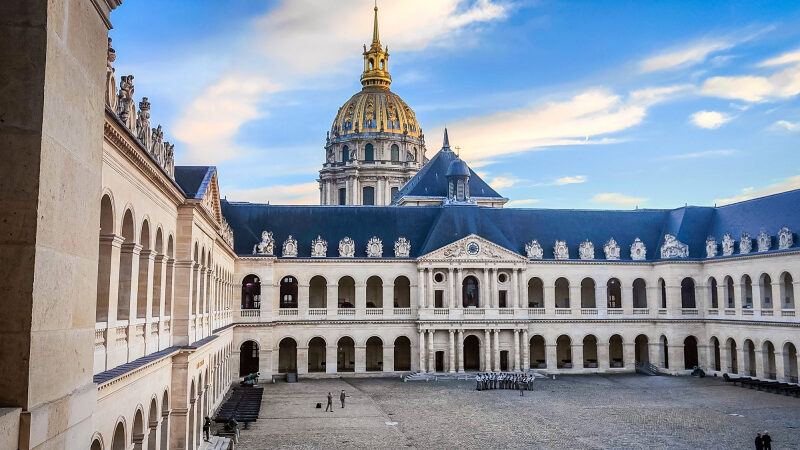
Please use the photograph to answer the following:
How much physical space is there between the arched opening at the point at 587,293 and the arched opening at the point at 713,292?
36.7 feet

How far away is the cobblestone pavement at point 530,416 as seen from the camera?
3728cm

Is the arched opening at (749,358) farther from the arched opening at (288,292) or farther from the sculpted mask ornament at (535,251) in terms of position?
the arched opening at (288,292)

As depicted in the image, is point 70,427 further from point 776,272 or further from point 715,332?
point 715,332

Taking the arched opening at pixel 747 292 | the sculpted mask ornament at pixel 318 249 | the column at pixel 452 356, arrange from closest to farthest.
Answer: the arched opening at pixel 747 292, the column at pixel 452 356, the sculpted mask ornament at pixel 318 249

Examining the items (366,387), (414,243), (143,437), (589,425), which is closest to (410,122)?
(414,243)

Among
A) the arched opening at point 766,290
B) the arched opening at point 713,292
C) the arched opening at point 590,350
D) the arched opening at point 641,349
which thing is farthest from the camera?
the arched opening at point 641,349

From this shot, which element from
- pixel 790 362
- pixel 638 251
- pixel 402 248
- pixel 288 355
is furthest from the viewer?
pixel 638 251

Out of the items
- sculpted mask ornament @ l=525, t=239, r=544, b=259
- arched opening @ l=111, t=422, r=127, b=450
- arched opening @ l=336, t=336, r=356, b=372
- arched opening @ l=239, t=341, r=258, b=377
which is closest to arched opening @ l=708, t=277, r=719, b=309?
sculpted mask ornament @ l=525, t=239, r=544, b=259

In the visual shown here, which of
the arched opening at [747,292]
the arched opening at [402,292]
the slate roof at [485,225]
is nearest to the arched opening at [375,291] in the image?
the arched opening at [402,292]

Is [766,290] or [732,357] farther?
[732,357]

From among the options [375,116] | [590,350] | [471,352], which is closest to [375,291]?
[471,352]

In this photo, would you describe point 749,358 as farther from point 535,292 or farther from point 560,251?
point 535,292

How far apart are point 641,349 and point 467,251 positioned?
22305mm

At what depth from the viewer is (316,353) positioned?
70938mm
